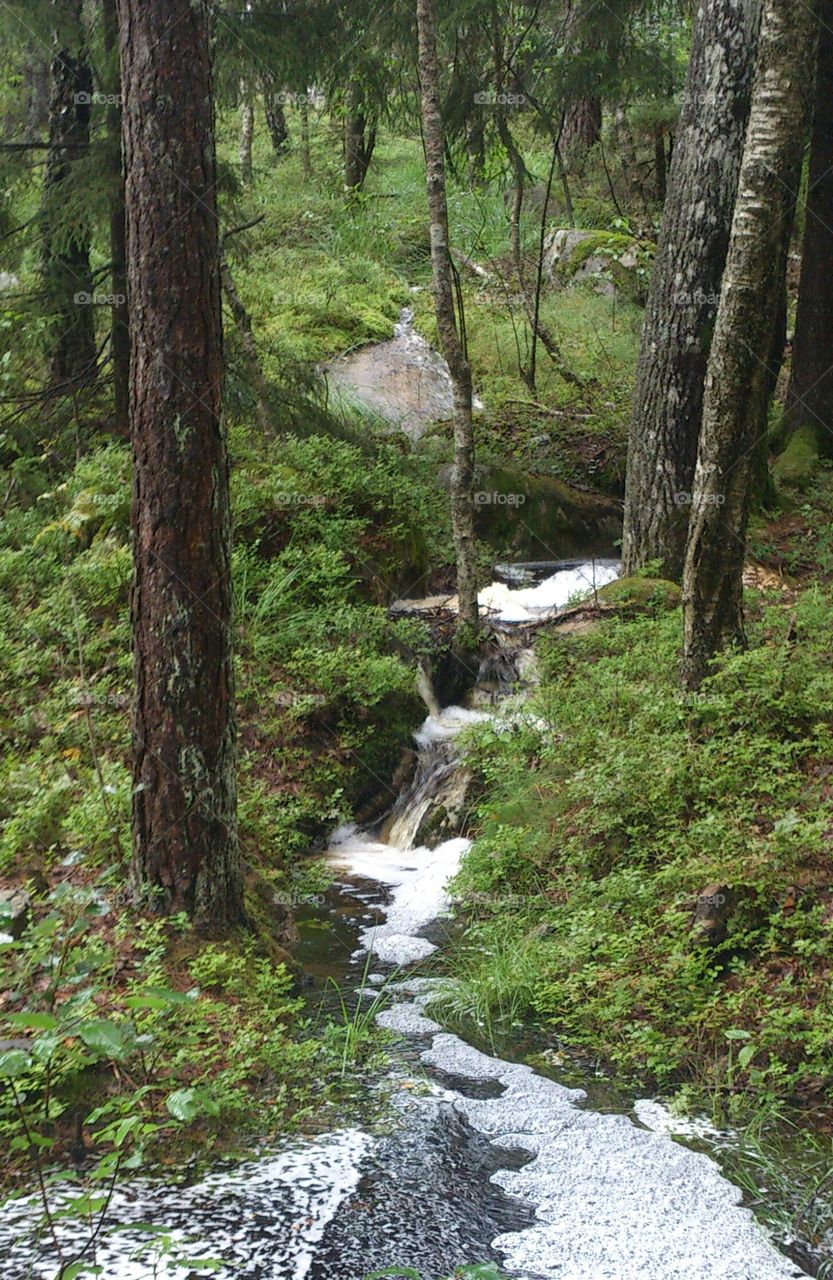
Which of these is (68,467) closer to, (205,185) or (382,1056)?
(205,185)

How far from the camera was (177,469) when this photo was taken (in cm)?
509

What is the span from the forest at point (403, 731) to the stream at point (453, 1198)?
2 centimetres

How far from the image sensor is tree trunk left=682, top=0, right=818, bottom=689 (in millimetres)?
6234

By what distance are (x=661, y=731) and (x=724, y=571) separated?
1092 mm

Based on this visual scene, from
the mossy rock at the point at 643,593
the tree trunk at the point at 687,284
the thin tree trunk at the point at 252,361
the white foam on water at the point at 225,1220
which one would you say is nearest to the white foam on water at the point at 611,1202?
the white foam on water at the point at 225,1220

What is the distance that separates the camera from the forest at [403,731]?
12.9 feet

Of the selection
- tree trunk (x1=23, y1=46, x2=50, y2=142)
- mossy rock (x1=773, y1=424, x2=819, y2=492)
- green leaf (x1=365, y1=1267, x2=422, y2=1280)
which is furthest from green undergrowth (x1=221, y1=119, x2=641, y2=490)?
green leaf (x1=365, y1=1267, x2=422, y2=1280)

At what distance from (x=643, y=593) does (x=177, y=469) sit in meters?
5.13

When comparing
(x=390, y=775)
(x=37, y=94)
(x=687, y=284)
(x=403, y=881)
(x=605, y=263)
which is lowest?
(x=403, y=881)

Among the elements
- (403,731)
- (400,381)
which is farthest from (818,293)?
(403,731)

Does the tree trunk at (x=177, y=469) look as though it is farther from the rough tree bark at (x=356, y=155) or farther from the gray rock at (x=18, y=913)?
the rough tree bark at (x=356, y=155)

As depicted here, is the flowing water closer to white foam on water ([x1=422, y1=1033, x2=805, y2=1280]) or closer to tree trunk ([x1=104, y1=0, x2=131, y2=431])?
tree trunk ([x1=104, y1=0, x2=131, y2=431])

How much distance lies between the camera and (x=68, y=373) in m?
11.3

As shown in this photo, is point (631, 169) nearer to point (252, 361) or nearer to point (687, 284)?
point (687, 284)
